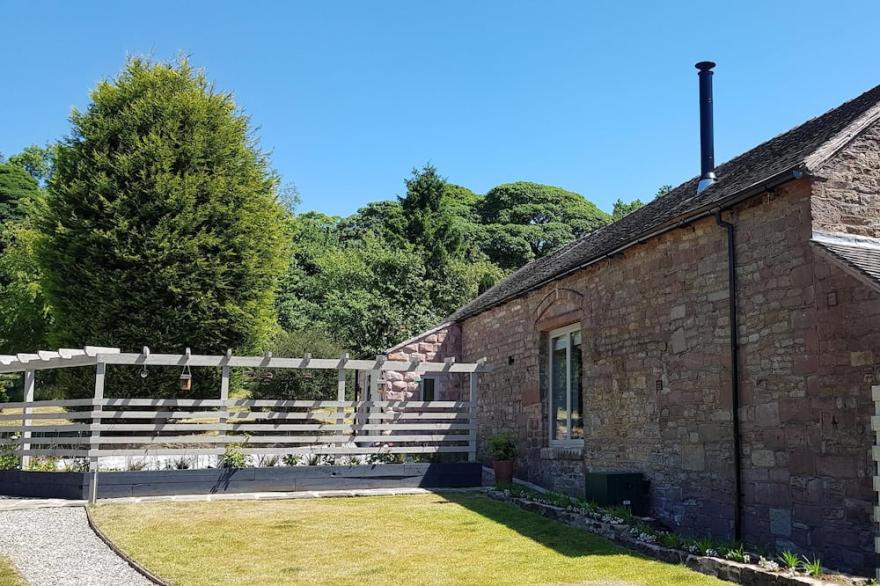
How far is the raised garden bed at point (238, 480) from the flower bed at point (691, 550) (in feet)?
8.50

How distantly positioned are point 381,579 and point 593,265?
647 cm

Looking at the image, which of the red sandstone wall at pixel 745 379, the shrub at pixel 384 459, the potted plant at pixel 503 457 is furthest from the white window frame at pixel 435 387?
the red sandstone wall at pixel 745 379

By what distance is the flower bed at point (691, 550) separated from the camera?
604 cm

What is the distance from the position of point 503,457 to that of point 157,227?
399 inches

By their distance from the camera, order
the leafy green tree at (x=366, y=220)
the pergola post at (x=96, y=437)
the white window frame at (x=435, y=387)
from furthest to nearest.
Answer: the leafy green tree at (x=366, y=220), the white window frame at (x=435, y=387), the pergola post at (x=96, y=437)

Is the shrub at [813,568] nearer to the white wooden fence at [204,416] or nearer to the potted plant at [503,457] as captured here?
the potted plant at [503,457]

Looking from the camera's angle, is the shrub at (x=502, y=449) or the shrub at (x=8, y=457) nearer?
the shrub at (x=8, y=457)

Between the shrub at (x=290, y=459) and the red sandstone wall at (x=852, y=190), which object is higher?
the red sandstone wall at (x=852, y=190)

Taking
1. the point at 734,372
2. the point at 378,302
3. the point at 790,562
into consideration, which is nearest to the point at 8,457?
the point at 734,372

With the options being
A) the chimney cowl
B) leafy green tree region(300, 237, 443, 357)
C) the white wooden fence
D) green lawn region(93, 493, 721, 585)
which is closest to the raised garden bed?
the white wooden fence

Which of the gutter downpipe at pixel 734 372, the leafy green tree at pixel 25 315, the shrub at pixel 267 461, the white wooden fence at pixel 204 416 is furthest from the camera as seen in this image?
the leafy green tree at pixel 25 315

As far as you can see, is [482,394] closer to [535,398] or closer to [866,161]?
[535,398]

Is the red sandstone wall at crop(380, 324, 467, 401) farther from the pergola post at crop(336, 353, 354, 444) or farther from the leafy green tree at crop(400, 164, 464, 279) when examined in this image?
the leafy green tree at crop(400, 164, 464, 279)

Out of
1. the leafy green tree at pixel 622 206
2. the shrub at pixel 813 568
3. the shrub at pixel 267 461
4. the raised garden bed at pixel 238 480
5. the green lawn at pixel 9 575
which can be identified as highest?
the leafy green tree at pixel 622 206
